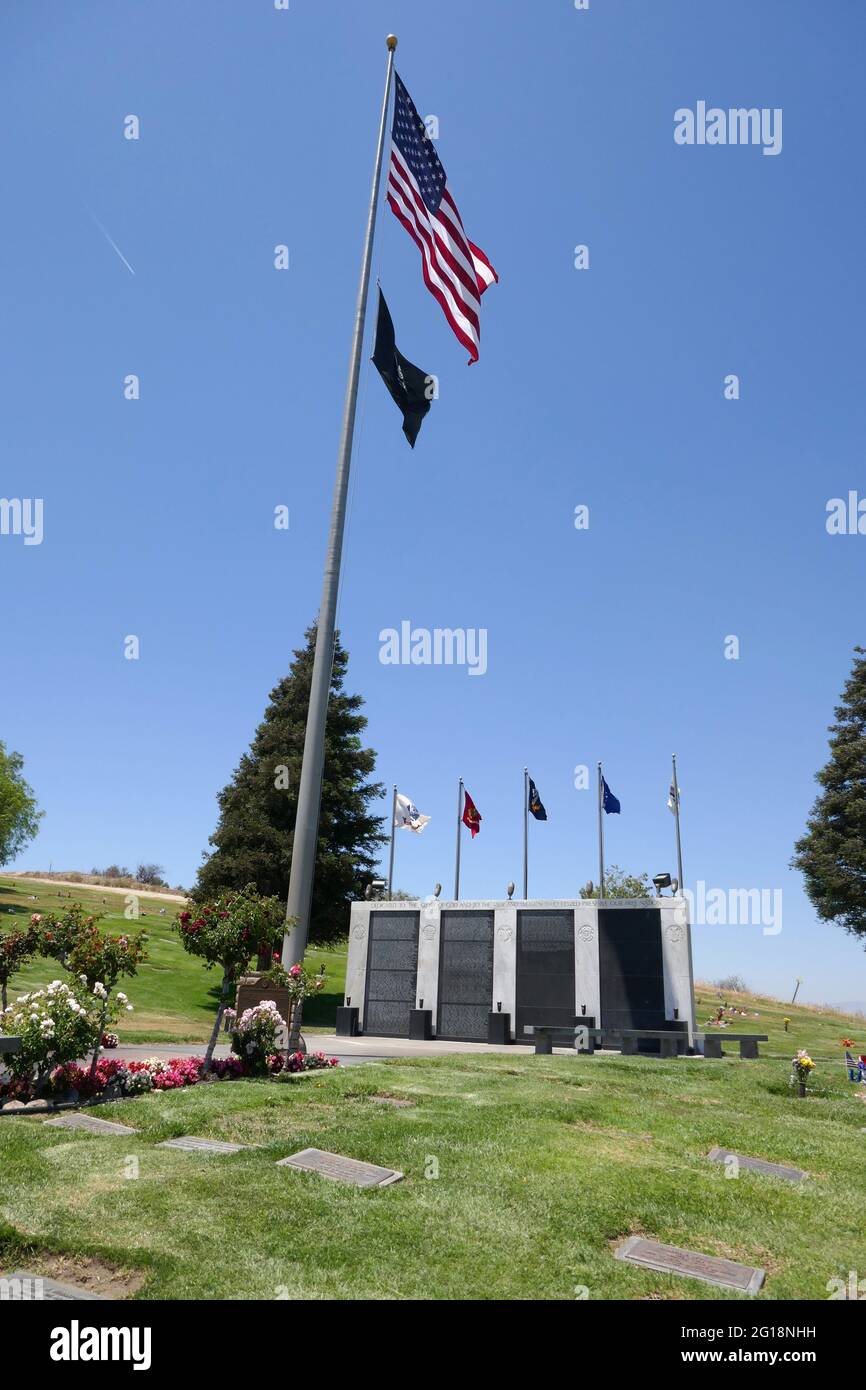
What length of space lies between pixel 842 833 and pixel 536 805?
66.4ft

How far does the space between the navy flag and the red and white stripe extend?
24403 mm

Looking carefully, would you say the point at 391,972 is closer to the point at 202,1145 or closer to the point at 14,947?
the point at 14,947

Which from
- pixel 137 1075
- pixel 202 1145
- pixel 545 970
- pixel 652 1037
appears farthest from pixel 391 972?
pixel 202 1145

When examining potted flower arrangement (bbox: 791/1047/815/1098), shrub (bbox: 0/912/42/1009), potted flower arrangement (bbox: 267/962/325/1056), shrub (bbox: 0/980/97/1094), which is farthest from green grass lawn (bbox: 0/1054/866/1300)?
shrub (bbox: 0/912/42/1009)

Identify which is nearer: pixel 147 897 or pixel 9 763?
pixel 9 763

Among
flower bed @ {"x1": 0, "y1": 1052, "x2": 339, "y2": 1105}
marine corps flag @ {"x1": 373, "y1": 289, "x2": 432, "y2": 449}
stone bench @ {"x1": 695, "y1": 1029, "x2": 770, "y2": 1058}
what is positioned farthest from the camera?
stone bench @ {"x1": 695, "y1": 1029, "x2": 770, "y2": 1058}

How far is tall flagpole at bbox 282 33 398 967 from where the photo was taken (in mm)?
14508

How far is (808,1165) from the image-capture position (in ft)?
29.8

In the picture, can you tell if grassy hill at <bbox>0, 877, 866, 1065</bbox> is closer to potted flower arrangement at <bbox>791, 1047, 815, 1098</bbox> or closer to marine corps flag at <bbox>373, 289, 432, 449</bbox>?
potted flower arrangement at <bbox>791, 1047, 815, 1098</bbox>

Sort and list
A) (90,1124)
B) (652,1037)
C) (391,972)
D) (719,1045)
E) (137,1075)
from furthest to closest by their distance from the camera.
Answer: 1. (391,972)
2. (652,1037)
3. (719,1045)
4. (137,1075)
5. (90,1124)

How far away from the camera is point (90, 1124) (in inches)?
369
